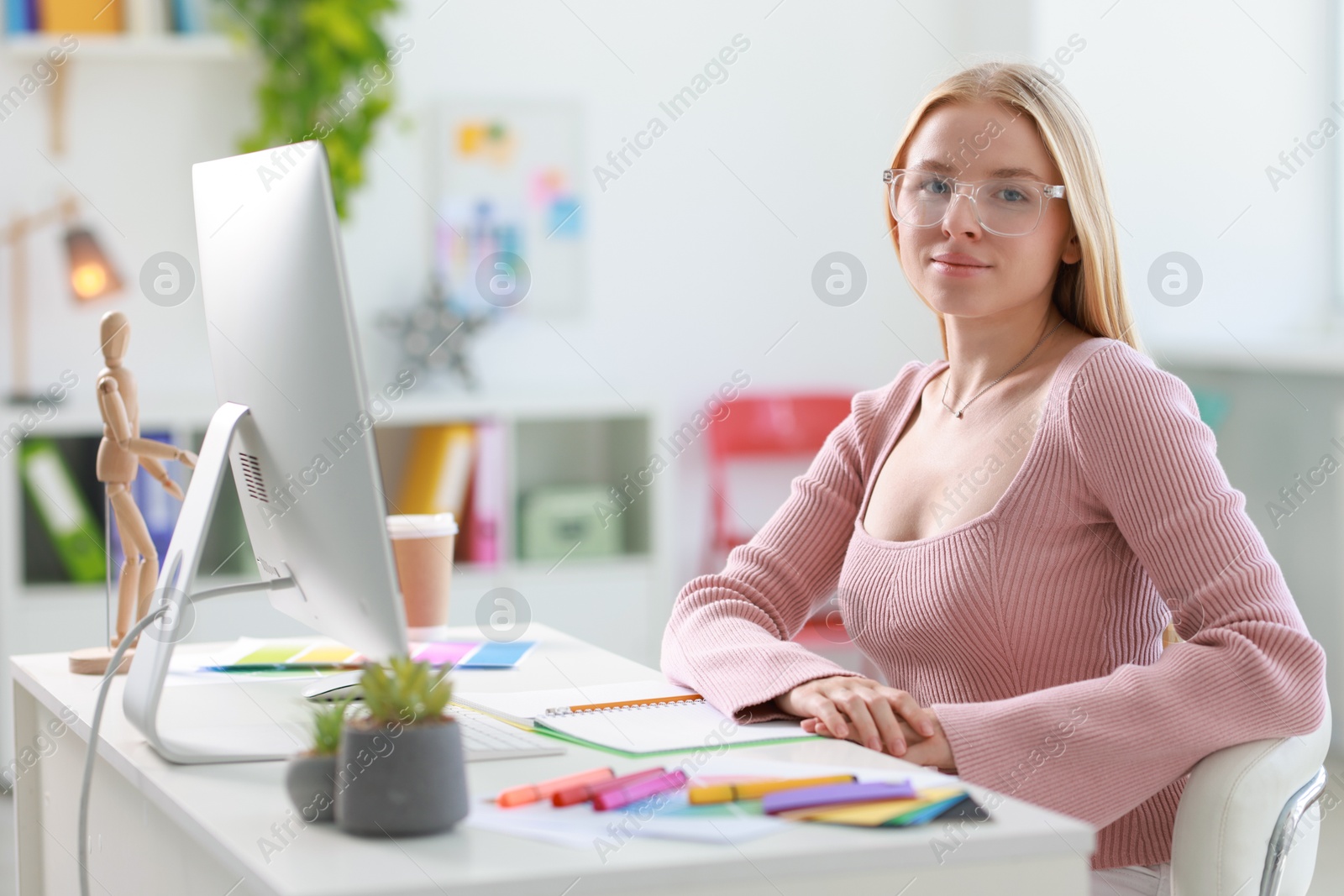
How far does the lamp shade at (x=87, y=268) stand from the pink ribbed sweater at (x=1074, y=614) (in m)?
2.57

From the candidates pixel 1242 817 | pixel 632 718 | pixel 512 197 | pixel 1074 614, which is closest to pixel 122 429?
pixel 632 718

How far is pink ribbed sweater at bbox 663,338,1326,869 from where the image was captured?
130 centimetres

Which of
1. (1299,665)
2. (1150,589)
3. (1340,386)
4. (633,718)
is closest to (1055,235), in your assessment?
(1150,589)

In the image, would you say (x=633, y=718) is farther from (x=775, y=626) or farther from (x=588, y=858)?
(x=588, y=858)

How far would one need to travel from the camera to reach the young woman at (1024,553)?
4.26 ft

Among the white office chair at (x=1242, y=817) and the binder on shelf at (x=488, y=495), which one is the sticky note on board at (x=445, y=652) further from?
the binder on shelf at (x=488, y=495)

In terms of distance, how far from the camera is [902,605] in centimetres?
152

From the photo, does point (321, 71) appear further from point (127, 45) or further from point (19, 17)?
point (19, 17)

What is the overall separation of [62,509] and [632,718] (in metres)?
2.50

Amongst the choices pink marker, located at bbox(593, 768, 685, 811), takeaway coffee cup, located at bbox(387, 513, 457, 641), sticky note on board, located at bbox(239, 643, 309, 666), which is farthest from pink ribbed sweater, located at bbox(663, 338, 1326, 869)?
sticky note on board, located at bbox(239, 643, 309, 666)

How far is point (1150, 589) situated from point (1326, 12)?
272 cm

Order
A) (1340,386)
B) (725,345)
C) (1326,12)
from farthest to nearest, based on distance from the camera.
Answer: (725,345) < (1326,12) < (1340,386)

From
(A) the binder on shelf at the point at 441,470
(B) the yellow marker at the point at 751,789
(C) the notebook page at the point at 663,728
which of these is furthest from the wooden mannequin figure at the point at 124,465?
(A) the binder on shelf at the point at 441,470

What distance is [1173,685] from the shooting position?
4.27 ft
